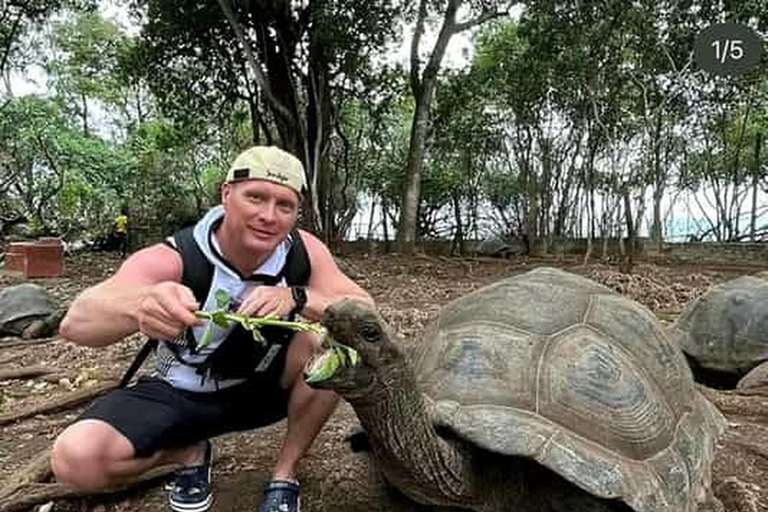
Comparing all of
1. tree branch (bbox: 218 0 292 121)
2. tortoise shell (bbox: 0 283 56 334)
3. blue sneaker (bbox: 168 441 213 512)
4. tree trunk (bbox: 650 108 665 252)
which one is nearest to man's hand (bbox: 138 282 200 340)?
blue sneaker (bbox: 168 441 213 512)

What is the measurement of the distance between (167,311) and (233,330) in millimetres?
376

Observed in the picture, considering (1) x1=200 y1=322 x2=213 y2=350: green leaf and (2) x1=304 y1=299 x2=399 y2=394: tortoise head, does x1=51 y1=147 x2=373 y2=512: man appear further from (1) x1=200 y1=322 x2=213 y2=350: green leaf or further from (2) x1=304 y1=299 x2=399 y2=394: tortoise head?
(2) x1=304 y1=299 x2=399 y2=394: tortoise head

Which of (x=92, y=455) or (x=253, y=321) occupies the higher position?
(x=253, y=321)

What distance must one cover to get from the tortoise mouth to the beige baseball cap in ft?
1.90

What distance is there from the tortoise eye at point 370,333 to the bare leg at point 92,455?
0.85 m

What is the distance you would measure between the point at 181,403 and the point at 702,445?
146 centimetres

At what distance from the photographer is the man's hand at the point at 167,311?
1465mm

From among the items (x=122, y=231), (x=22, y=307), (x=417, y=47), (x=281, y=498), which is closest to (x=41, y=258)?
(x=22, y=307)

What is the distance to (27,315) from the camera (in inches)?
217

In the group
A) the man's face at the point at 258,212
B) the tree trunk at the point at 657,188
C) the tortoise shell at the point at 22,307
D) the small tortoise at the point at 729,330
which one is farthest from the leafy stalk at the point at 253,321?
the tree trunk at the point at 657,188

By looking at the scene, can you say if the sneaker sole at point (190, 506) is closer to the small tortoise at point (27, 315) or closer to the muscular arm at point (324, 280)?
the muscular arm at point (324, 280)

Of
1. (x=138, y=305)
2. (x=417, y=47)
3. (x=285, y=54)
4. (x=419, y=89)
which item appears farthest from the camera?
(x=419, y=89)

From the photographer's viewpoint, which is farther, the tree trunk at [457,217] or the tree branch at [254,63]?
the tree trunk at [457,217]

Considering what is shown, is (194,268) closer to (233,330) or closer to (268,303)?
(233,330)
